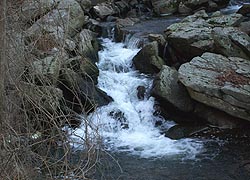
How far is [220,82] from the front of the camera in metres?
7.68

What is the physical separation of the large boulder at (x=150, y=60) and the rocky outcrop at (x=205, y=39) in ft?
1.12

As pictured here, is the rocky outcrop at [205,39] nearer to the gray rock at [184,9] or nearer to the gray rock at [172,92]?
the gray rock at [172,92]

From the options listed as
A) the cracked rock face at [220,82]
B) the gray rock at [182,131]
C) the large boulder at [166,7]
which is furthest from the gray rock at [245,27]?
the large boulder at [166,7]

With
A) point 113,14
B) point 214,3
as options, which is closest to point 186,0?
point 214,3

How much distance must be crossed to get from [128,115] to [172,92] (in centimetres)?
94

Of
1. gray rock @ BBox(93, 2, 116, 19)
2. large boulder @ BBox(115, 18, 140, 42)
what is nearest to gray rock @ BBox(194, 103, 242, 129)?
large boulder @ BBox(115, 18, 140, 42)

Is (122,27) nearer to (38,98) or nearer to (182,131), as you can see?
(182,131)

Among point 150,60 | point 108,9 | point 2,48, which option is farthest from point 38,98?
point 108,9

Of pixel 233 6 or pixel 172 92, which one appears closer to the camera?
pixel 172 92

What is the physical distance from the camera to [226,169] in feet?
20.6

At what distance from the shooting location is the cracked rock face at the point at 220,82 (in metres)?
7.32

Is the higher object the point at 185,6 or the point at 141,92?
the point at 185,6

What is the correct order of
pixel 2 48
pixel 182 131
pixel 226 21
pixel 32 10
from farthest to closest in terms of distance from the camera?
pixel 226 21
pixel 182 131
pixel 32 10
pixel 2 48

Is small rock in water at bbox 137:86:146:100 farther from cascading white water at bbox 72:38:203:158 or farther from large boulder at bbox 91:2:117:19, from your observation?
large boulder at bbox 91:2:117:19
